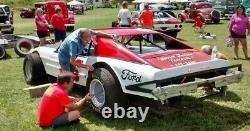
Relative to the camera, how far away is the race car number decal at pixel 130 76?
6.29 meters

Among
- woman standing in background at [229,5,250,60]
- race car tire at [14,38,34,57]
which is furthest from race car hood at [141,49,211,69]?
race car tire at [14,38,34,57]

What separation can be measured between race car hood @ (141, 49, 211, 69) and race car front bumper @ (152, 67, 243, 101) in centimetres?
→ 48

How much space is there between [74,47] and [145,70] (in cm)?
145

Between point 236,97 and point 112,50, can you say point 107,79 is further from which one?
point 236,97

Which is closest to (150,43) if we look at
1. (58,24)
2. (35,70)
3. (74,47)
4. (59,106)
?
(74,47)

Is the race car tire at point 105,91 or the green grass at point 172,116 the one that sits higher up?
the race car tire at point 105,91

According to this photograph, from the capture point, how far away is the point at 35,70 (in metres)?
9.12

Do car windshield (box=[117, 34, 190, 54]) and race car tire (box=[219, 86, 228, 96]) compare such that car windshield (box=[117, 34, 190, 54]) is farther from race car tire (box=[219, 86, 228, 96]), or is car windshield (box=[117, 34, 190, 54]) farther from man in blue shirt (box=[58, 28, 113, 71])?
race car tire (box=[219, 86, 228, 96])

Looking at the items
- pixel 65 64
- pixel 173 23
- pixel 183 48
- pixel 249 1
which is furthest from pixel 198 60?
pixel 249 1

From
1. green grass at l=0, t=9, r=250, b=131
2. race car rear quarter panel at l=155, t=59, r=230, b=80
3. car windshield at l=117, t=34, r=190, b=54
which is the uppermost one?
car windshield at l=117, t=34, r=190, b=54

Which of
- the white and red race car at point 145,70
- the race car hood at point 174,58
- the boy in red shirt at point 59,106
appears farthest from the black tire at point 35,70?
the race car hood at point 174,58

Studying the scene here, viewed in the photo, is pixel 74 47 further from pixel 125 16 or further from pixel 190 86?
pixel 125 16

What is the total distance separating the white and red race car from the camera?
243 inches

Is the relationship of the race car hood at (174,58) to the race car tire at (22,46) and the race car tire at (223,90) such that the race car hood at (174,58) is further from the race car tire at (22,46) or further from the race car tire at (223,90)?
the race car tire at (22,46)
